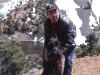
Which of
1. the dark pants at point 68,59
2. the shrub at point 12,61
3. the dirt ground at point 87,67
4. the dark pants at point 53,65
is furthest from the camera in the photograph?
the shrub at point 12,61

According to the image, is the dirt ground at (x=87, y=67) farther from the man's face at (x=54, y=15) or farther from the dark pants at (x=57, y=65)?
the man's face at (x=54, y=15)

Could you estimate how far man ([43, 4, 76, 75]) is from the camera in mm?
5812

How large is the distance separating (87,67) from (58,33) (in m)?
5.52

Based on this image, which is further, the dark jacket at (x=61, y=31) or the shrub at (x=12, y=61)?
the shrub at (x=12, y=61)

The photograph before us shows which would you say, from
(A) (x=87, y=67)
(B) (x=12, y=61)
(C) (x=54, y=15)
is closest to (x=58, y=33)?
(C) (x=54, y=15)

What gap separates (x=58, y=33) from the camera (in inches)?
233

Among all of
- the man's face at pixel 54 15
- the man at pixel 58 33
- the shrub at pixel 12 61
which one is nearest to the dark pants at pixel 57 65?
the man at pixel 58 33

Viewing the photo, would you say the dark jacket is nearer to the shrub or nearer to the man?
the man

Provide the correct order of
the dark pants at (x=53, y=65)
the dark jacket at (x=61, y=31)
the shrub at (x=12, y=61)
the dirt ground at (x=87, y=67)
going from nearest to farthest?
the dark jacket at (x=61, y=31), the dark pants at (x=53, y=65), the dirt ground at (x=87, y=67), the shrub at (x=12, y=61)

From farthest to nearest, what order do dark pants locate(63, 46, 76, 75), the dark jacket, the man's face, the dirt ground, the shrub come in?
1. the shrub
2. the dirt ground
3. dark pants locate(63, 46, 76, 75)
4. the dark jacket
5. the man's face

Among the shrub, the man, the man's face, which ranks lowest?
the shrub

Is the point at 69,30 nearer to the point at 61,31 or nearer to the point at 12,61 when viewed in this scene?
the point at 61,31

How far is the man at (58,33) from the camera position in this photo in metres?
5.81

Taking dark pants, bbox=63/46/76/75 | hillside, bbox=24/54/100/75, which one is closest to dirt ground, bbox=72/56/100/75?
hillside, bbox=24/54/100/75
